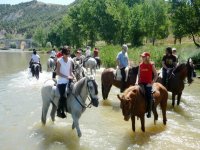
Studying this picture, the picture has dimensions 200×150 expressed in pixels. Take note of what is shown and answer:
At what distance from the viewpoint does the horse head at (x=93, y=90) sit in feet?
33.2

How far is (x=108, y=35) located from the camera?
71250 millimetres

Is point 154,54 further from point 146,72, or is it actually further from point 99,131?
point 146,72

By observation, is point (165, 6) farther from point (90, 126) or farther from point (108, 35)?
point (90, 126)

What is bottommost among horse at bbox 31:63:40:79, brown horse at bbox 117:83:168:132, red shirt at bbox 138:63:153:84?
horse at bbox 31:63:40:79

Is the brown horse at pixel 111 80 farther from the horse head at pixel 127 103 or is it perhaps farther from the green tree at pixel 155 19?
the green tree at pixel 155 19

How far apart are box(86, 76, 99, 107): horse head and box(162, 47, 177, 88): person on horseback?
6.15m

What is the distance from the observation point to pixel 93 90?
33.5 feet

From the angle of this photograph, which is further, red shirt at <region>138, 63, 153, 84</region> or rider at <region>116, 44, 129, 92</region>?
rider at <region>116, 44, 129, 92</region>

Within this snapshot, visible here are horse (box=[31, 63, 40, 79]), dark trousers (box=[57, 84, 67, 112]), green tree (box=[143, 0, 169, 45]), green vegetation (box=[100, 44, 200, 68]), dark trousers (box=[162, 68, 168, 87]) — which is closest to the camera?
dark trousers (box=[57, 84, 67, 112])

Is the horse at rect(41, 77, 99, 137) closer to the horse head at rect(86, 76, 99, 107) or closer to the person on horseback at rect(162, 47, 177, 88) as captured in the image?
the horse head at rect(86, 76, 99, 107)

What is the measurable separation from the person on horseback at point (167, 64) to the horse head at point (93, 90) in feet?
20.2

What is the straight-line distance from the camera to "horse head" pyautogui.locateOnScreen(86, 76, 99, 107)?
10125mm

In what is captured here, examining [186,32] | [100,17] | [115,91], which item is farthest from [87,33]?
[115,91]

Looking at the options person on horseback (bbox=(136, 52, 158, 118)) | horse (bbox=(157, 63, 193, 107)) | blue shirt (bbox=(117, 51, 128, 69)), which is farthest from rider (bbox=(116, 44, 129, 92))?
person on horseback (bbox=(136, 52, 158, 118))
